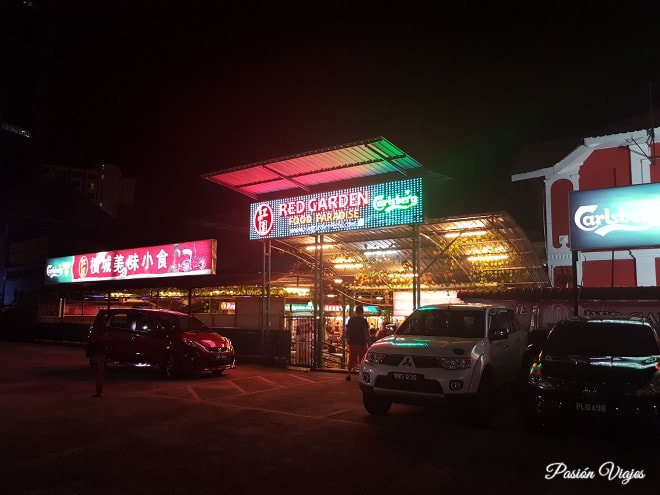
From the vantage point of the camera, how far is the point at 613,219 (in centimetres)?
1126

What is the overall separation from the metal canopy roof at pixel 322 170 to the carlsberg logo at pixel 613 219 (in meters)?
3.88

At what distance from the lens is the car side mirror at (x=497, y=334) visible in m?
8.35

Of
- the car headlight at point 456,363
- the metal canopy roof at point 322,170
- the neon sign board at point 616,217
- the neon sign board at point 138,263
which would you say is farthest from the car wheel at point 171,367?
the neon sign board at point 616,217

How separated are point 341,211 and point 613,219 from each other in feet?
21.2

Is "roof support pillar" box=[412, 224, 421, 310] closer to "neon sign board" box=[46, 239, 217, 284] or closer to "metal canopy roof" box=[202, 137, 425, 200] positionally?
"metal canopy roof" box=[202, 137, 425, 200]

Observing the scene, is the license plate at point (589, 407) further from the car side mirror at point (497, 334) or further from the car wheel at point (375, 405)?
the car wheel at point (375, 405)

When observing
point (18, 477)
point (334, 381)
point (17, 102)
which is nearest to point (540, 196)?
point (334, 381)

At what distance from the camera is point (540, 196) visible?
16500 millimetres

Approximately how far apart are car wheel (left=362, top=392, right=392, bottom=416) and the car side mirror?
6.47 ft

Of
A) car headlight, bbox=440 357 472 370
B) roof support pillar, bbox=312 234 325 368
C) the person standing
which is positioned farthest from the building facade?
car headlight, bbox=440 357 472 370

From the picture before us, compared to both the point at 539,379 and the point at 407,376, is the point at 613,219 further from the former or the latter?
the point at 407,376

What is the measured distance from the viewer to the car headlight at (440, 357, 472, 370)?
7.46 metres

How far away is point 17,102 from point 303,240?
55474 mm

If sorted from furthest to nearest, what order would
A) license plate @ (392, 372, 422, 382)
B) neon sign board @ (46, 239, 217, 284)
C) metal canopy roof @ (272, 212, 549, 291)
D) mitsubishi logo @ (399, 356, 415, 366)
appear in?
neon sign board @ (46, 239, 217, 284), metal canopy roof @ (272, 212, 549, 291), mitsubishi logo @ (399, 356, 415, 366), license plate @ (392, 372, 422, 382)
